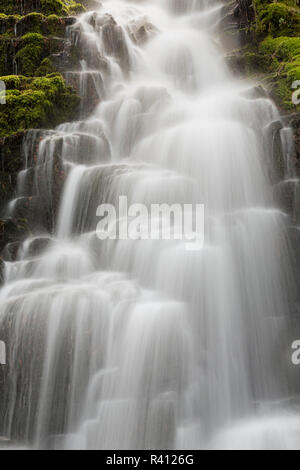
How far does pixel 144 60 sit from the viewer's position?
64.7 ft

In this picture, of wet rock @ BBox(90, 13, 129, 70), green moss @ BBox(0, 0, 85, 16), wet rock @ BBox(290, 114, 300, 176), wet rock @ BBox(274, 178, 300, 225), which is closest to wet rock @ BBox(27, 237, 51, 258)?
wet rock @ BBox(274, 178, 300, 225)

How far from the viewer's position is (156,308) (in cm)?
703

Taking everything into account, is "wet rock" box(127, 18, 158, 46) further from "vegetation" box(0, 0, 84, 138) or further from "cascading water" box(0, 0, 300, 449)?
"cascading water" box(0, 0, 300, 449)

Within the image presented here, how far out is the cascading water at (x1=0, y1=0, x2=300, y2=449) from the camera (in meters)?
6.29

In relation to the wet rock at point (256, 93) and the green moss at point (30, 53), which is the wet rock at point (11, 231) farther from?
the green moss at point (30, 53)

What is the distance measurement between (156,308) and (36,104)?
32.0 ft

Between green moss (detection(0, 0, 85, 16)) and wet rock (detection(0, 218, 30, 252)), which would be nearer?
wet rock (detection(0, 218, 30, 252))

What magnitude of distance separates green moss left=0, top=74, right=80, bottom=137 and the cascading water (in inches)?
76.3

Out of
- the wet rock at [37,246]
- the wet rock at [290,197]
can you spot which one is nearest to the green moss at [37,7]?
the wet rock at [37,246]

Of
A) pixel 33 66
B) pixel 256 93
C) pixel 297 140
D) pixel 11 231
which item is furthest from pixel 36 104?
pixel 297 140

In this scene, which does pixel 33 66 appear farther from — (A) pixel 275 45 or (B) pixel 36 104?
(A) pixel 275 45

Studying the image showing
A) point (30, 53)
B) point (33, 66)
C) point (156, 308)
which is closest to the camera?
point (156, 308)

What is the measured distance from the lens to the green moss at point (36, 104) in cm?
1376

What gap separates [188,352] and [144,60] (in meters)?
16.5
